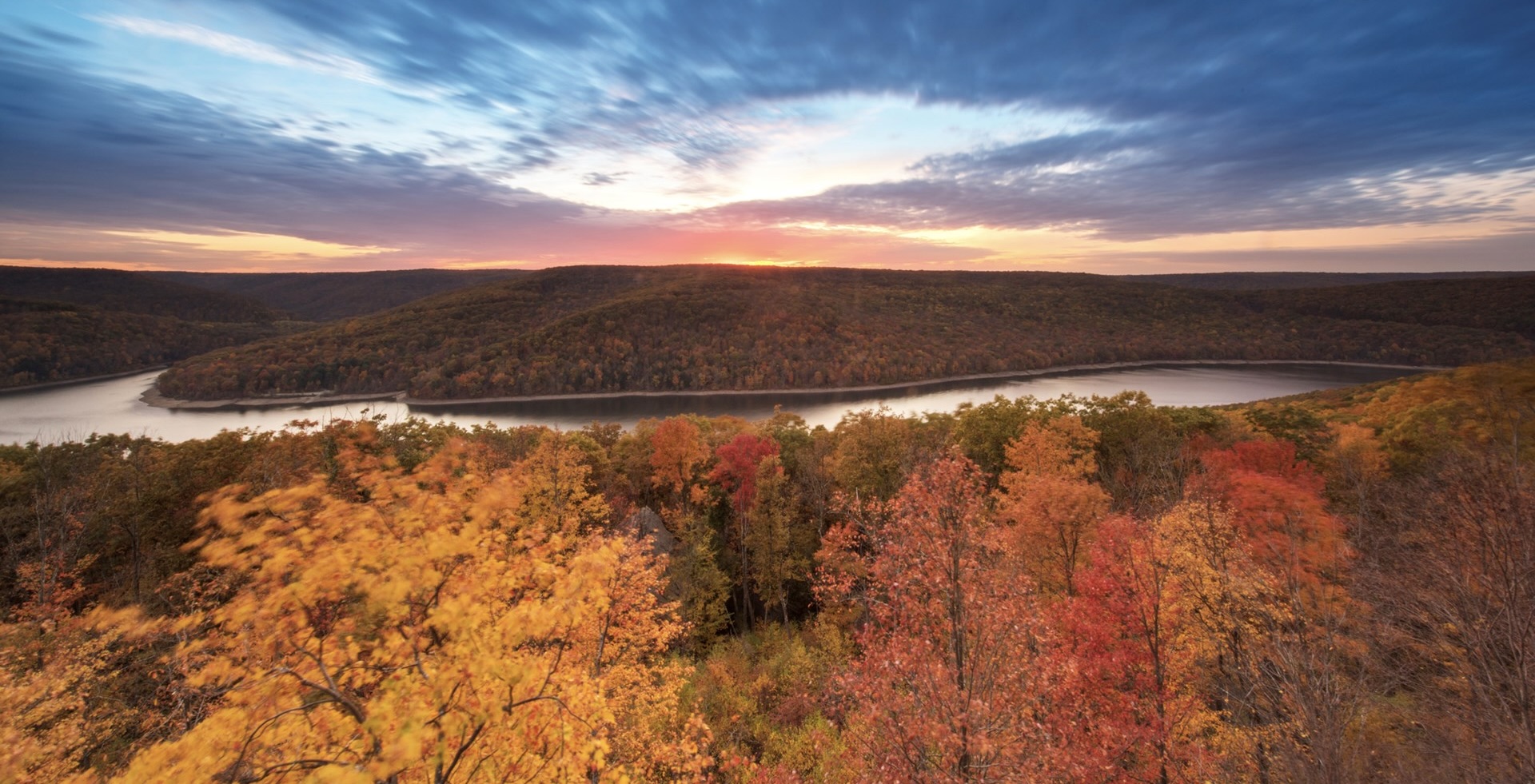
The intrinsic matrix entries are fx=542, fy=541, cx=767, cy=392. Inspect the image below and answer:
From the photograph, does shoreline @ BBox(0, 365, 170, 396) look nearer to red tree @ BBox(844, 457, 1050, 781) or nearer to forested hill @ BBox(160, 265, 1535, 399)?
forested hill @ BBox(160, 265, 1535, 399)

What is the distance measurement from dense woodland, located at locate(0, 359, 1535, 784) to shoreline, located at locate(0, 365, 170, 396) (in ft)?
414

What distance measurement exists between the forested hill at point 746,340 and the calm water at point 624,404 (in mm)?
9704

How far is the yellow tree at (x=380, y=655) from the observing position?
14.5 feet

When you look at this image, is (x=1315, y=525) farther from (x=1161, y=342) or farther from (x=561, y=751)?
(x=1161, y=342)

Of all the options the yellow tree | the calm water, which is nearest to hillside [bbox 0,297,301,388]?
the calm water

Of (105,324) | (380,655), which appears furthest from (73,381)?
(380,655)

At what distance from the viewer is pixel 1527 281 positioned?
163 m

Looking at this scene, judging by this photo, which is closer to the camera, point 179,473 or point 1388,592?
point 1388,592

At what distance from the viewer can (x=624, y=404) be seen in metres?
113

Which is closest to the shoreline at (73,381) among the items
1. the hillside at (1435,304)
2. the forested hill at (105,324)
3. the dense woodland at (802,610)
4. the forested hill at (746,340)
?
the forested hill at (105,324)

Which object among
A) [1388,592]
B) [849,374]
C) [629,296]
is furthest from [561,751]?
[629,296]

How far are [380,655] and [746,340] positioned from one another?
144007 mm

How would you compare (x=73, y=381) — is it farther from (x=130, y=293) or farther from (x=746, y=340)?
(x=746, y=340)

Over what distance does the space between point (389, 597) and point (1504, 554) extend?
16.8 meters
